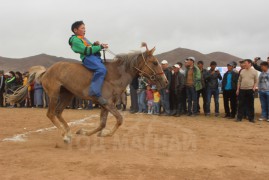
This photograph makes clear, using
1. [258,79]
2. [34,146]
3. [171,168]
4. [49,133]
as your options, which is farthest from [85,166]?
[258,79]

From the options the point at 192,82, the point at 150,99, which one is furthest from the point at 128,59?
the point at 150,99

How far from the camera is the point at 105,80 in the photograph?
743 cm

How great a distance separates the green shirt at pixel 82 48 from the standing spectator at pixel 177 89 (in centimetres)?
744

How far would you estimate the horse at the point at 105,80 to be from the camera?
24.1 feet

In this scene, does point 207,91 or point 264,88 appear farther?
point 207,91

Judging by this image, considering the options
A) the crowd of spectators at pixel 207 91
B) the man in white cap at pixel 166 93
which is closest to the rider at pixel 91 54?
the crowd of spectators at pixel 207 91

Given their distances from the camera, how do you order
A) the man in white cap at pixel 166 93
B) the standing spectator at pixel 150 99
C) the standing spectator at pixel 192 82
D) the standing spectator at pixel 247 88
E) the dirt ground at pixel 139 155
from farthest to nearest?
the standing spectator at pixel 150 99 → the man in white cap at pixel 166 93 → the standing spectator at pixel 192 82 → the standing spectator at pixel 247 88 → the dirt ground at pixel 139 155

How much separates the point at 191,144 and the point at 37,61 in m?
70.6

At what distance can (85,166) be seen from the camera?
5.22 m

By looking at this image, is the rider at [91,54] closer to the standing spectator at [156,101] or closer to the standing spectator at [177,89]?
the standing spectator at [177,89]

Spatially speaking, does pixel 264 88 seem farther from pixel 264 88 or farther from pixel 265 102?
pixel 265 102

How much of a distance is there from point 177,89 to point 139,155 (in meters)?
8.64

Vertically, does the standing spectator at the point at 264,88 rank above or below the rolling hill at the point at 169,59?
below

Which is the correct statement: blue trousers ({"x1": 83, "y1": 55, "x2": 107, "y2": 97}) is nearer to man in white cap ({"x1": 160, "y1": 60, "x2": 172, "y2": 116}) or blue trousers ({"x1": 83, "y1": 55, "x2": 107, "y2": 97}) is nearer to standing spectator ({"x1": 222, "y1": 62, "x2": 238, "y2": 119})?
man in white cap ({"x1": 160, "y1": 60, "x2": 172, "y2": 116})
